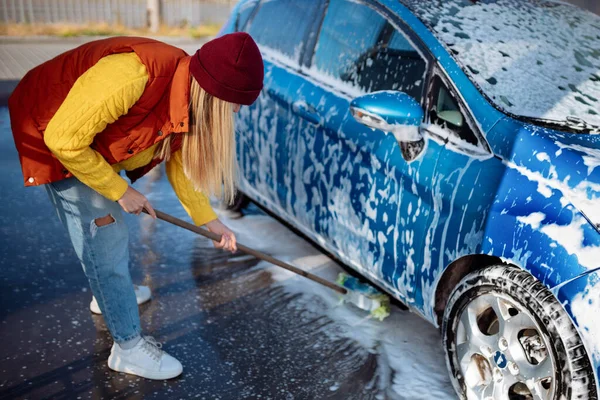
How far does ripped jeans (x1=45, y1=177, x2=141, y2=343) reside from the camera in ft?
8.54

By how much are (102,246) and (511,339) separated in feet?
4.95

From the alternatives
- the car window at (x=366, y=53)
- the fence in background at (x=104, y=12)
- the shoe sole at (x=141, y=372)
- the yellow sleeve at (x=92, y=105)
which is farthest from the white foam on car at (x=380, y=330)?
the fence in background at (x=104, y=12)

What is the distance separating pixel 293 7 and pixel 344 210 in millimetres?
1303

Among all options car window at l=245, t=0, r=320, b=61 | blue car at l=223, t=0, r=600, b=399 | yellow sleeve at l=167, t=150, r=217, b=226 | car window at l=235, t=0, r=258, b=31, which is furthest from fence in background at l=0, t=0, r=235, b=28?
yellow sleeve at l=167, t=150, r=217, b=226

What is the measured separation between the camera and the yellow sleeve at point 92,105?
7.31 ft

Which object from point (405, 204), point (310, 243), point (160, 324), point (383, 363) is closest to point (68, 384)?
point (160, 324)

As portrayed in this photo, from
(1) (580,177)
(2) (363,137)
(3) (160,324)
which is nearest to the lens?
(1) (580,177)

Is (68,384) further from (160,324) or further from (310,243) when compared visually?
(310,243)

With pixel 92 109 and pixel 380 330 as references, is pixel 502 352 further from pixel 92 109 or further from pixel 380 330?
pixel 92 109

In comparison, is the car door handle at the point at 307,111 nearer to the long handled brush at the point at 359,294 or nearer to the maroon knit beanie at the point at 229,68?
the long handled brush at the point at 359,294

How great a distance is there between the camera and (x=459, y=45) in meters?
2.93

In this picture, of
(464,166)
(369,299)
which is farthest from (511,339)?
(369,299)

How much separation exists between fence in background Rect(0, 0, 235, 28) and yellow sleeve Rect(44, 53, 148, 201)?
48.7 feet

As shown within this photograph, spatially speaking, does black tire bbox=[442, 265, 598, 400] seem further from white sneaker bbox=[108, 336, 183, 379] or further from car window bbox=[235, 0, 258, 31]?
car window bbox=[235, 0, 258, 31]
